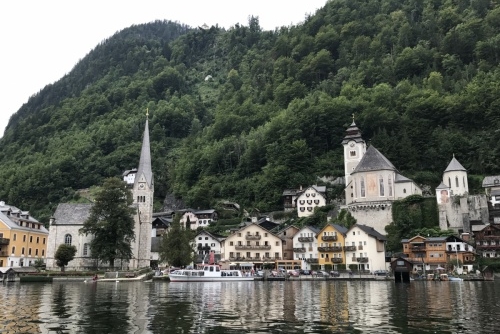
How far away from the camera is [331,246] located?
72688mm

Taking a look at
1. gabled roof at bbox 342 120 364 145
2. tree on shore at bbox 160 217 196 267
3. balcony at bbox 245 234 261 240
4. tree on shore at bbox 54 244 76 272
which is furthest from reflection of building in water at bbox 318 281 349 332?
gabled roof at bbox 342 120 364 145

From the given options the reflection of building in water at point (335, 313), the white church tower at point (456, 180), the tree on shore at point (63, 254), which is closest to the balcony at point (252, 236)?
the tree on shore at point (63, 254)

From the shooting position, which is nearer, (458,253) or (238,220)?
(458,253)

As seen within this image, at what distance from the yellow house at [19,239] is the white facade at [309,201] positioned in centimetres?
4760

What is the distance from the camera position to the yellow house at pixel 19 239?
73312 millimetres

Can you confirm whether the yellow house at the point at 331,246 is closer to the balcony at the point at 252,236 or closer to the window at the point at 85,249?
the balcony at the point at 252,236

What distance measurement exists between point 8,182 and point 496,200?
130m

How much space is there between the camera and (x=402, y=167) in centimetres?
9425

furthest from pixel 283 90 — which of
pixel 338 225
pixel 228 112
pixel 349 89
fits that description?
pixel 338 225

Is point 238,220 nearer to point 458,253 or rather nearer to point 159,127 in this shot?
point 458,253

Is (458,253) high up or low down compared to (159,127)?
down

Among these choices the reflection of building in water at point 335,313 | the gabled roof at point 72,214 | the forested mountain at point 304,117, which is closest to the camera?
the reflection of building in water at point 335,313

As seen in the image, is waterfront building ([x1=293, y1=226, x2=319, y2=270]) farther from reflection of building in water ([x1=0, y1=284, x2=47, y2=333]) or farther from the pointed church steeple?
reflection of building in water ([x1=0, y1=284, x2=47, y2=333])

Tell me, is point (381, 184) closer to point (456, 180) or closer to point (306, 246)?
point (456, 180)
